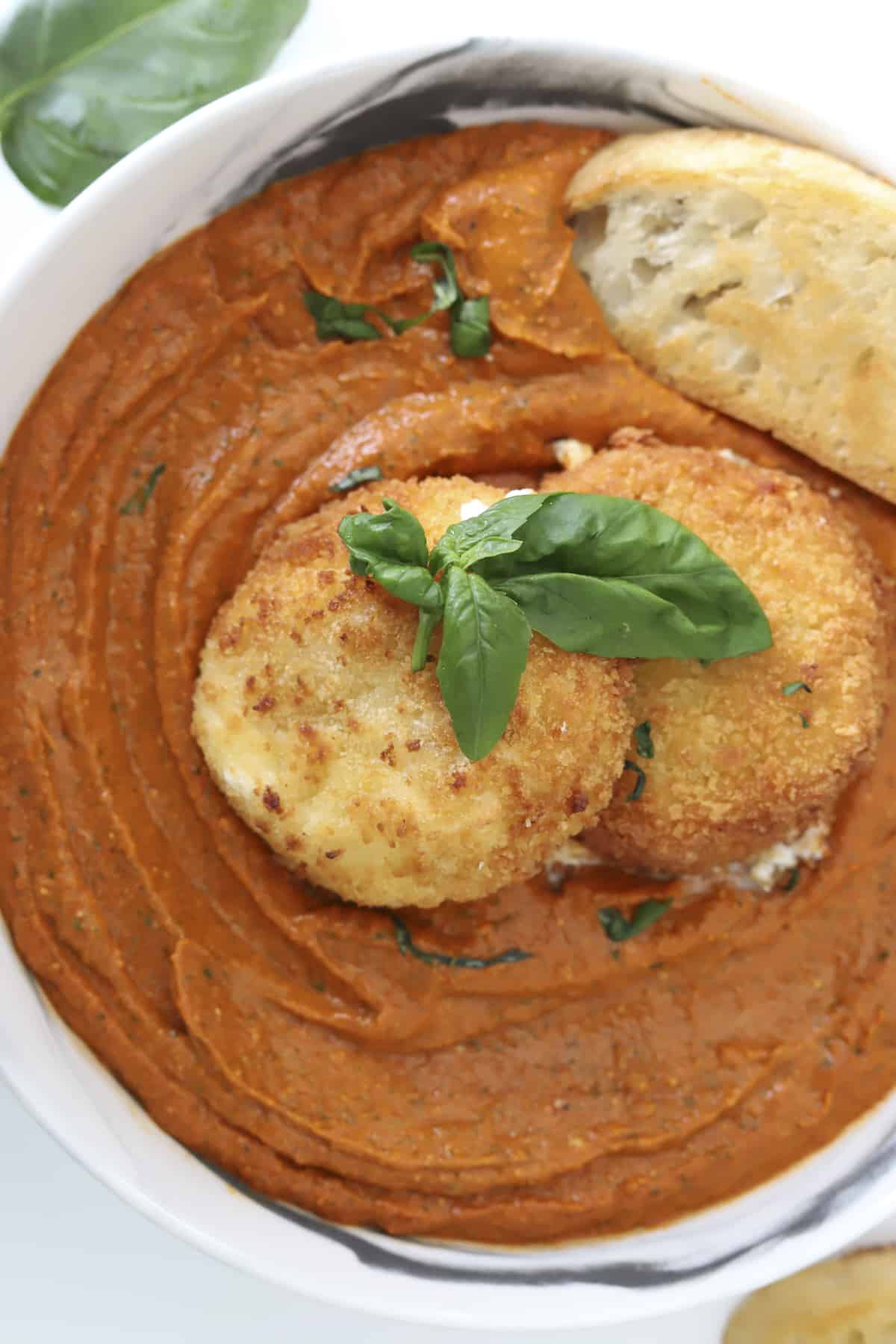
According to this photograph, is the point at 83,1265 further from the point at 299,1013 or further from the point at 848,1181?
the point at 848,1181

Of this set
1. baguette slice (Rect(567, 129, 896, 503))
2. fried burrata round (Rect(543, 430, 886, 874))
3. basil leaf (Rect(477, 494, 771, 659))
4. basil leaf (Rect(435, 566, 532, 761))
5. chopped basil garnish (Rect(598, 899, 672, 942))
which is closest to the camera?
basil leaf (Rect(435, 566, 532, 761))

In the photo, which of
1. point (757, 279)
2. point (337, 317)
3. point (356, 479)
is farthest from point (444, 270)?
point (757, 279)

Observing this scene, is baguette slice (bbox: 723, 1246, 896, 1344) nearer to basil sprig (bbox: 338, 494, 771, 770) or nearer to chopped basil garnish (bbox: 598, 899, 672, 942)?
chopped basil garnish (bbox: 598, 899, 672, 942)

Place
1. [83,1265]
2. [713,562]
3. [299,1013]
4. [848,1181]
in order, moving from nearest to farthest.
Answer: [713,562] < [299,1013] < [848,1181] < [83,1265]

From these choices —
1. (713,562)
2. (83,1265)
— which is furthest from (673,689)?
(83,1265)

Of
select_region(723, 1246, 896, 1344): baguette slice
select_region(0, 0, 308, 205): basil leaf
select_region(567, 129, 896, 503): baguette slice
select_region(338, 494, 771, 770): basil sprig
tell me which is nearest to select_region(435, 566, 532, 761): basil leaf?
select_region(338, 494, 771, 770): basil sprig

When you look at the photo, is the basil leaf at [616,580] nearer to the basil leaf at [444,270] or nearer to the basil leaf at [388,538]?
the basil leaf at [388,538]

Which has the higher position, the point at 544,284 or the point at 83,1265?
the point at 544,284
